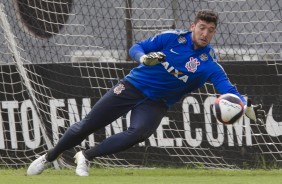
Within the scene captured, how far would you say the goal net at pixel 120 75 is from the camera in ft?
35.7

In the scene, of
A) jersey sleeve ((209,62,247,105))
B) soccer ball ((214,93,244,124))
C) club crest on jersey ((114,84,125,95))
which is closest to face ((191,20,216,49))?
jersey sleeve ((209,62,247,105))

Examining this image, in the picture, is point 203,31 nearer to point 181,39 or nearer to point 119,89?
point 181,39

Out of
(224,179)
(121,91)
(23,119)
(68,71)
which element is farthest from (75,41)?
(224,179)

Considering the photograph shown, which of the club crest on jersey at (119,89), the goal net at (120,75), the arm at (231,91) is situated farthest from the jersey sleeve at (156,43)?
the goal net at (120,75)

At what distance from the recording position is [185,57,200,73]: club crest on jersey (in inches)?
362

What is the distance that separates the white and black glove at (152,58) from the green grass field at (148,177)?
43.4 inches

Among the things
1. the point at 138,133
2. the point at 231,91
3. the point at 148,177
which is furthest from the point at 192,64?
the point at 148,177

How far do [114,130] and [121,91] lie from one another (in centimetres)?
197

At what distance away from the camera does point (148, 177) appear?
374 inches

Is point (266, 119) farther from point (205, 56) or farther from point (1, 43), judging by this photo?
point (1, 43)

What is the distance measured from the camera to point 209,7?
10773mm

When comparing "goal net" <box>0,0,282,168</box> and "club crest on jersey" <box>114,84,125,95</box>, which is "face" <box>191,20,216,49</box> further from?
"goal net" <box>0,0,282,168</box>

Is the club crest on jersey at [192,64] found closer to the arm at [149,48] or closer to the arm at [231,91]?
the arm at [231,91]

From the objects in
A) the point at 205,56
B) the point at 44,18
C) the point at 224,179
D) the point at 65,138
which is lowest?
the point at 224,179
